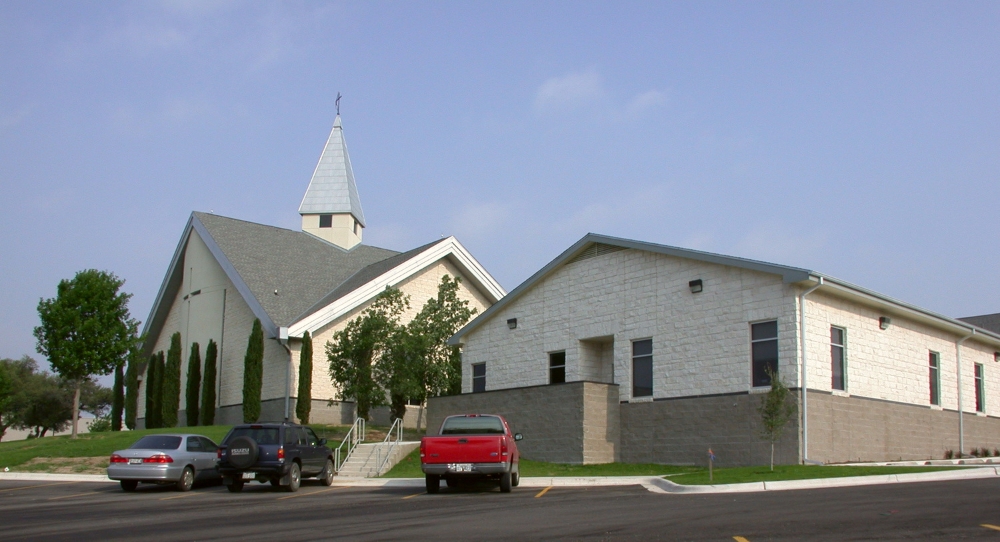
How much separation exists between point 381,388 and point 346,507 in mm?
17433

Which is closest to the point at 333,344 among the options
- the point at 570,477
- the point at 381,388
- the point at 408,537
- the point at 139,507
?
the point at 381,388

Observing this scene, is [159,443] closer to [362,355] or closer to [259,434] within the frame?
[259,434]

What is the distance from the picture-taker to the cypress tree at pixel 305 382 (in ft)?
116

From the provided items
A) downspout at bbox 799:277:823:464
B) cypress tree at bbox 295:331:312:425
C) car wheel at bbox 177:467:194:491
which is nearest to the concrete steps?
car wheel at bbox 177:467:194:491

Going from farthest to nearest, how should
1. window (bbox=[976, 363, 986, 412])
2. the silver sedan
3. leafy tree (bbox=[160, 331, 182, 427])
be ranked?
leafy tree (bbox=[160, 331, 182, 427])
window (bbox=[976, 363, 986, 412])
the silver sedan

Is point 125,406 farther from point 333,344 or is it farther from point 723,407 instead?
point 723,407

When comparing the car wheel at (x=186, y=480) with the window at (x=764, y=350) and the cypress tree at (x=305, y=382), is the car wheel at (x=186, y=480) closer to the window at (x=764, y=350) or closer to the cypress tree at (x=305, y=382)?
the cypress tree at (x=305, y=382)

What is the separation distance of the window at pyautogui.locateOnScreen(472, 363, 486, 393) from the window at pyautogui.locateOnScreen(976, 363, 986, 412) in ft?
52.2

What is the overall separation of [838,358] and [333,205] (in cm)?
3070

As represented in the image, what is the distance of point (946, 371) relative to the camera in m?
27.9

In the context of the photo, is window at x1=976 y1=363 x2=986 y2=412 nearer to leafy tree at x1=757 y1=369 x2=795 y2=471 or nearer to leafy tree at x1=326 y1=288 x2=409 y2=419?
leafy tree at x1=757 y1=369 x2=795 y2=471

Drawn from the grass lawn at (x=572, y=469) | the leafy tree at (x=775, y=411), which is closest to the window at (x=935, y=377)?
the leafy tree at (x=775, y=411)

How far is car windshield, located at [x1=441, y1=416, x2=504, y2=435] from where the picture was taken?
65.9 ft

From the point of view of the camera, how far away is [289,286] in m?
39.8
